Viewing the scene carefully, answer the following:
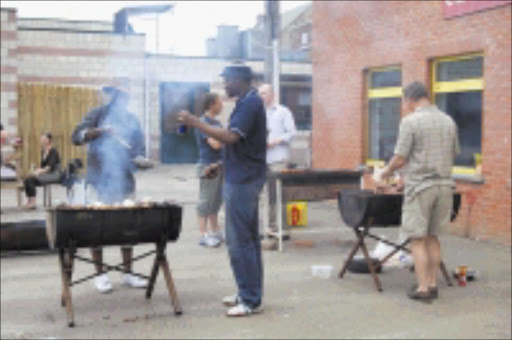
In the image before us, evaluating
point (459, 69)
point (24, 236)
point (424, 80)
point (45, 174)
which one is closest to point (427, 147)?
point (459, 69)

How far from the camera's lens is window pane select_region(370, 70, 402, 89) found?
1134 centimetres

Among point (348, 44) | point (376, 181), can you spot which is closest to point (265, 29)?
point (348, 44)

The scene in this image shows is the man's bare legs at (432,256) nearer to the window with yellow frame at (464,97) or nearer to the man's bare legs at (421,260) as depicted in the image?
the man's bare legs at (421,260)

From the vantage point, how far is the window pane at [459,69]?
958cm

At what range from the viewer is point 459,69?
9945mm

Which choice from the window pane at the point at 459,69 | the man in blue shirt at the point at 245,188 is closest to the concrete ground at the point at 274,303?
the man in blue shirt at the point at 245,188

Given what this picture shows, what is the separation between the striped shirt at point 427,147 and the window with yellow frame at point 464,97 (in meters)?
3.55

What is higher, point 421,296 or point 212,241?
point 212,241

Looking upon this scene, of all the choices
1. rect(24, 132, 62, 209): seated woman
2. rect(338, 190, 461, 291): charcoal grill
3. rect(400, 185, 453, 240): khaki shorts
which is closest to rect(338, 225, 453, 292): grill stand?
rect(338, 190, 461, 291): charcoal grill

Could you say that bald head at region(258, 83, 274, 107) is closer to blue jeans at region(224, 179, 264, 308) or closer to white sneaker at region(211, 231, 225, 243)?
white sneaker at region(211, 231, 225, 243)

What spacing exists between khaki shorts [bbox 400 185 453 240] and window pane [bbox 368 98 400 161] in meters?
5.20

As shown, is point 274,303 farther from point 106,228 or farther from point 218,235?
point 218,235

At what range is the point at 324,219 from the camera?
38.1ft

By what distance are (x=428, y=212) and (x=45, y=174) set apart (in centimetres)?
836
